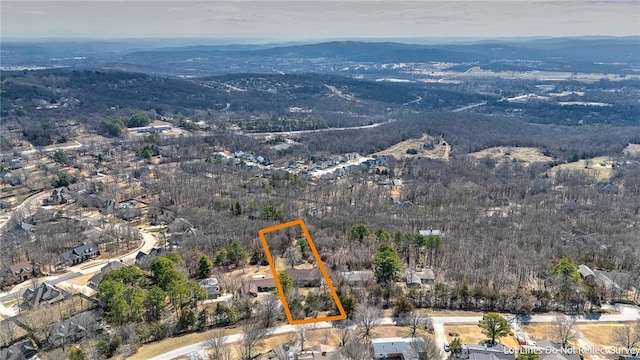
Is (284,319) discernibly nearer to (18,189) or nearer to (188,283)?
(188,283)

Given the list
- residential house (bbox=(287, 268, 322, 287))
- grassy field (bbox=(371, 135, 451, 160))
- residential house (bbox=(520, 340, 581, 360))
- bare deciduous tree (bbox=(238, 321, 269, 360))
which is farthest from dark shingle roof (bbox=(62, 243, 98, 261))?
grassy field (bbox=(371, 135, 451, 160))

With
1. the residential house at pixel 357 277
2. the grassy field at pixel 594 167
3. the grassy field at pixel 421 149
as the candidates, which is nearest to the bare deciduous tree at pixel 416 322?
the residential house at pixel 357 277

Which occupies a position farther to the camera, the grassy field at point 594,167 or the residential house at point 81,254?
the grassy field at point 594,167

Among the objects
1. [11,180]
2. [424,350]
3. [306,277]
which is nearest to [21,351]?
[306,277]

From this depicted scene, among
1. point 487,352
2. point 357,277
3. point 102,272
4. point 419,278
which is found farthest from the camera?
point 102,272

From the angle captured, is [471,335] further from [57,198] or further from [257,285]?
[57,198]

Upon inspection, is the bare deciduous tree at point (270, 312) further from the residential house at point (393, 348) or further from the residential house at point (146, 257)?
the residential house at point (146, 257)
